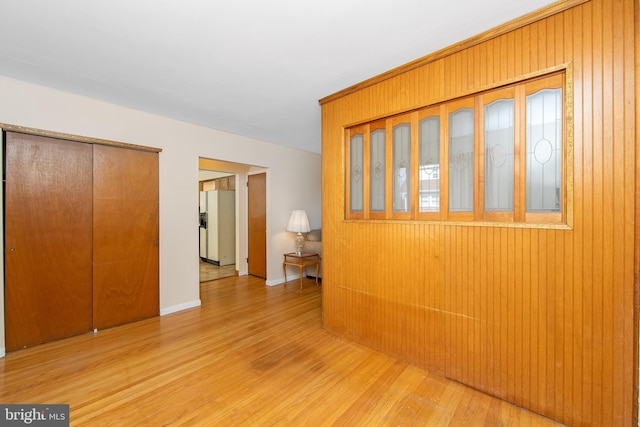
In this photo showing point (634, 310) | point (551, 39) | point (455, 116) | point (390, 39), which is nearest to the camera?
point (634, 310)

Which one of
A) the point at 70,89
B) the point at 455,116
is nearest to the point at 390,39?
the point at 455,116

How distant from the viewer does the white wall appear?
2.56 meters

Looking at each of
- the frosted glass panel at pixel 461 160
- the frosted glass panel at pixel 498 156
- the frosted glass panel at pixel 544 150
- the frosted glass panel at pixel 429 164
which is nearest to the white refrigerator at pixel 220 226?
the frosted glass panel at pixel 429 164

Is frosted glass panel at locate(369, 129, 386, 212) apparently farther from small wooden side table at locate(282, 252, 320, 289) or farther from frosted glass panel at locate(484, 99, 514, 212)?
small wooden side table at locate(282, 252, 320, 289)

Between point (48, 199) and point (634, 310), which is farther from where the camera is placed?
point (48, 199)

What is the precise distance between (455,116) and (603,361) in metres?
1.79

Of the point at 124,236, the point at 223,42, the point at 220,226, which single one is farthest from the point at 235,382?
the point at 220,226

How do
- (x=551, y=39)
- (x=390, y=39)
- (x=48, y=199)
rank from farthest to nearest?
(x=48, y=199) < (x=390, y=39) < (x=551, y=39)

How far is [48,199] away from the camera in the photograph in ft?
8.55

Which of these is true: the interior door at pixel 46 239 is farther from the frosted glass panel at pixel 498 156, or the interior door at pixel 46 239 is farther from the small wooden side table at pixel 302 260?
the frosted glass panel at pixel 498 156

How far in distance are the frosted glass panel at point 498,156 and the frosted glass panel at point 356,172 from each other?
107 centimetres

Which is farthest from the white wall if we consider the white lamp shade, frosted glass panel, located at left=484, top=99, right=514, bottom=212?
frosted glass panel, located at left=484, top=99, right=514, bottom=212

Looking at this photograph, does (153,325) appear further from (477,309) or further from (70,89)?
(477,309)

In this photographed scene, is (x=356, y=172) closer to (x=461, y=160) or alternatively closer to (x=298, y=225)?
(x=461, y=160)
